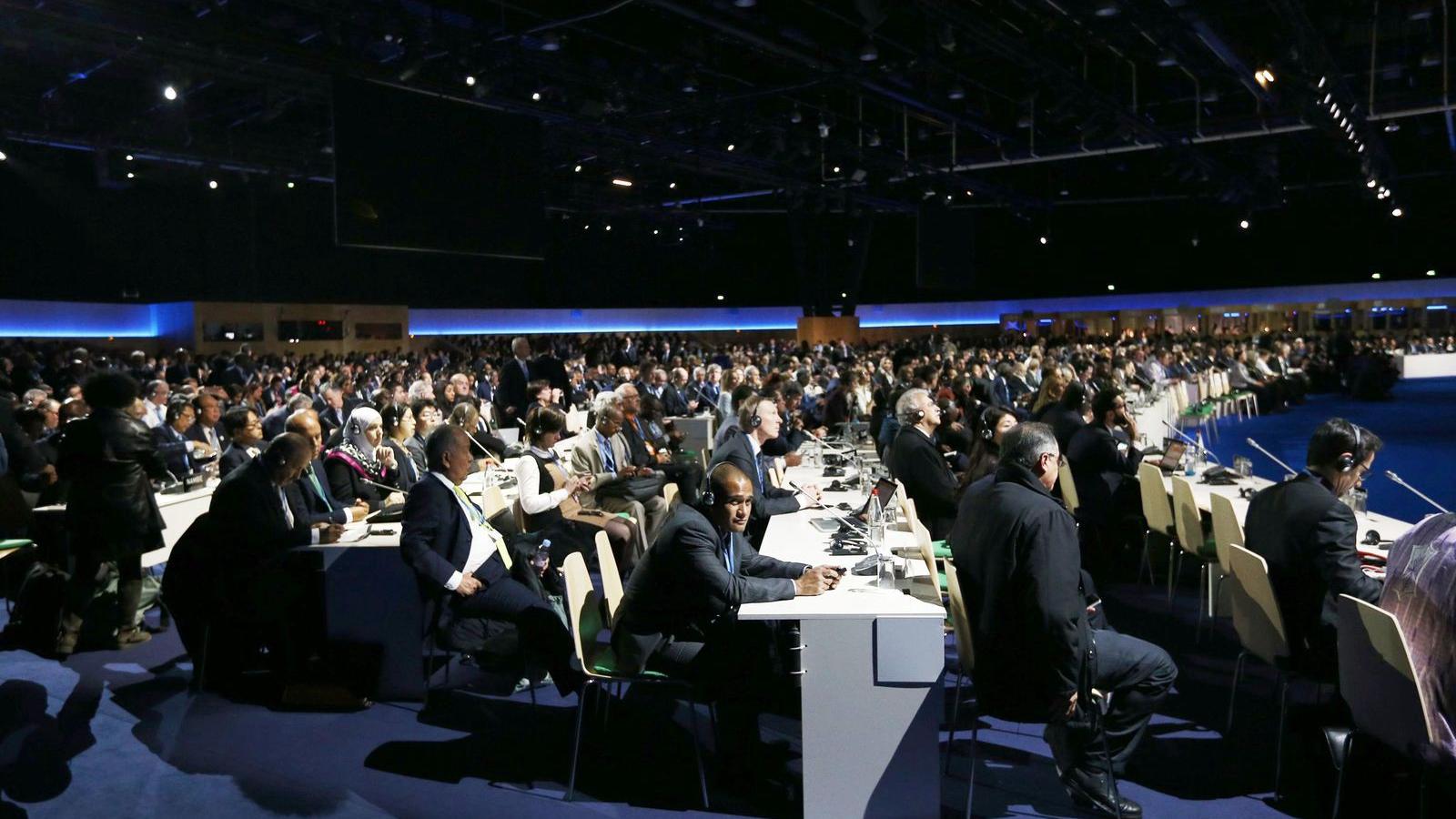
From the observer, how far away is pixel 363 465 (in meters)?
5.95

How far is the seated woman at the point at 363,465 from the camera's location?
228 inches

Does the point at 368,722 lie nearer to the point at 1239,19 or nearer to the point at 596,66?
the point at 596,66

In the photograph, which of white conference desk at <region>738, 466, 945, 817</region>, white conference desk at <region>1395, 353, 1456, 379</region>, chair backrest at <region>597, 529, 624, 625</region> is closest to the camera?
white conference desk at <region>738, 466, 945, 817</region>

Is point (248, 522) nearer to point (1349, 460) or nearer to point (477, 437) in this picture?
point (477, 437)

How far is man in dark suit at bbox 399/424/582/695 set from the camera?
165 inches

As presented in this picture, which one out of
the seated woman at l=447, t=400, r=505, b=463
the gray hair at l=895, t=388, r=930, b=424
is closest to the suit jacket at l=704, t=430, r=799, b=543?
the gray hair at l=895, t=388, r=930, b=424

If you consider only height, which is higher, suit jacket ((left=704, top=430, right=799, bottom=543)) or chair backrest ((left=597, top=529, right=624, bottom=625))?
suit jacket ((left=704, top=430, right=799, bottom=543))

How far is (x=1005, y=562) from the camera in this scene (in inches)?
125

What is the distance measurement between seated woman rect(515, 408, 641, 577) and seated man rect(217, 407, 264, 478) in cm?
152

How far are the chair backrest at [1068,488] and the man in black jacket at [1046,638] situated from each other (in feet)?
10.4

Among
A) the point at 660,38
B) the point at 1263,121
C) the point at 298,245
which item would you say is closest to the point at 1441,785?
the point at 660,38

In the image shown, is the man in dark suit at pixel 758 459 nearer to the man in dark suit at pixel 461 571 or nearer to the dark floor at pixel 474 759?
the dark floor at pixel 474 759

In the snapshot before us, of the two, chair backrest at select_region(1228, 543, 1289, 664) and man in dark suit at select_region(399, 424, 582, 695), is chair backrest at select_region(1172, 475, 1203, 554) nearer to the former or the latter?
chair backrest at select_region(1228, 543, 1289, 664)

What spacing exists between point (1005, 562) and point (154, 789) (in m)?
3.30
